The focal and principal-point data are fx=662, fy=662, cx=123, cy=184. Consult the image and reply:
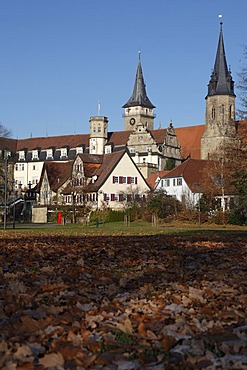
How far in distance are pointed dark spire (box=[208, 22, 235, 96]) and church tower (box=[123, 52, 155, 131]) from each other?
98.9 feet

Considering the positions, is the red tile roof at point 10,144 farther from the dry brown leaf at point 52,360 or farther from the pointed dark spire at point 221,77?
the dry brown leaf at point 52,360

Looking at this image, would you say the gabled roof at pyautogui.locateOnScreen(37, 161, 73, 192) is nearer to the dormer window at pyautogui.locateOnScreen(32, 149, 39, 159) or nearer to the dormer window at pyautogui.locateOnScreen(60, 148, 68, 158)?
the dormer window at pyautogui.locateOnScreen(60, 148, 68, 158)

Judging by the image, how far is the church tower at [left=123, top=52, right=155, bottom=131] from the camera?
152m

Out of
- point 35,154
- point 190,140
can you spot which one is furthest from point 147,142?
point 35,154

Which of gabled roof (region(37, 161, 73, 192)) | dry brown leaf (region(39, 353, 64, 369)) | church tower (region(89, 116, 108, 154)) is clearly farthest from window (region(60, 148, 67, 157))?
dry brown leaf (region(39, 353, 64, 369))

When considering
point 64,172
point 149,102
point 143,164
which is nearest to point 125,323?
point 64,172

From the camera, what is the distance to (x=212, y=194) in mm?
70812

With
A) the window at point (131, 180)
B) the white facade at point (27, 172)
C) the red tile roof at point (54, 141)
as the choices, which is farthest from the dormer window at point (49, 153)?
the window at point (131, 180)

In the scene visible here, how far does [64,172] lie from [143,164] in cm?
2257

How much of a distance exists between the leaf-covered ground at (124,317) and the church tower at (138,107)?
14211 centimetres

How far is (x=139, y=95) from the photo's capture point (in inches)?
6024

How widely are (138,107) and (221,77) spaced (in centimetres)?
3414

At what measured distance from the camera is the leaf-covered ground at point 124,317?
172 inches

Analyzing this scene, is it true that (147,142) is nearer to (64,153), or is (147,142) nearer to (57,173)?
(64,153)
